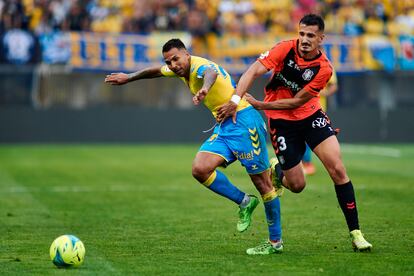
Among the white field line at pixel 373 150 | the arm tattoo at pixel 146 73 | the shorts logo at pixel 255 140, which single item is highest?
the arm tattoo at pixel 146 73

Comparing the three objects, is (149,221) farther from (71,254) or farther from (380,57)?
(380,57)

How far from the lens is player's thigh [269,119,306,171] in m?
9.83

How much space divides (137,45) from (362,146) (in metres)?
6.95

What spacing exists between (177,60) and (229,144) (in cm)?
99

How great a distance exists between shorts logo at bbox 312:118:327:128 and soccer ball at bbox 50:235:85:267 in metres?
2.78

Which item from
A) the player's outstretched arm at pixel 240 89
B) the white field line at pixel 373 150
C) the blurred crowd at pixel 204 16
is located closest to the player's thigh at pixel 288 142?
the player's outstretched arm at pixel 240 89

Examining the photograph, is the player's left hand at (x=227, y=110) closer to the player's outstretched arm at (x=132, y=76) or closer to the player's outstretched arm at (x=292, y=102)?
the player's outstretched arm at (x=292, y=102)

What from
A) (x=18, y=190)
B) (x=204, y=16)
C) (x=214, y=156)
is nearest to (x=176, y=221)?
(x=214, y=156)

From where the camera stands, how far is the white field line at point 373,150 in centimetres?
2405

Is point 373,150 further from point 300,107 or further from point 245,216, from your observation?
point 245,216

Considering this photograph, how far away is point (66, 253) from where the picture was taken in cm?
827

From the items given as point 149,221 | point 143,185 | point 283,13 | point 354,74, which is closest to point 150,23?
point 283,13

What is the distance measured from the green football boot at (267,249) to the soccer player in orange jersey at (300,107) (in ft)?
2.33

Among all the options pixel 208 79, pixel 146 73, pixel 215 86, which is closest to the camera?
pixel 208 79
